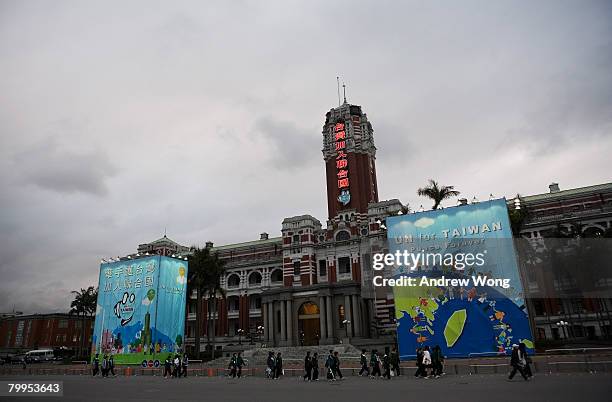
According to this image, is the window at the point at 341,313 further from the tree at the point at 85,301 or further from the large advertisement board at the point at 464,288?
the tree at the point at 85,301

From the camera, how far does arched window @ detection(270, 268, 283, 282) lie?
220 ft

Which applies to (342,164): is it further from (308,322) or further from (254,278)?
(308,322)

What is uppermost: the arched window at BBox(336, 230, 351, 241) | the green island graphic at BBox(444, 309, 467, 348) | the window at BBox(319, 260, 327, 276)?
the arched window at BBox(336, 230, 351, 241)

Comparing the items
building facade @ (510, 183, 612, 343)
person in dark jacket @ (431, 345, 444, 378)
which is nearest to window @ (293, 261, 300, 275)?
building facade @ (510, 183, 612, 343)

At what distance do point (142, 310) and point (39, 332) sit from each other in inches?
2249

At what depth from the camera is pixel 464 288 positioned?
3312cm

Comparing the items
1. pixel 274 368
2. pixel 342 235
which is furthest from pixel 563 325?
pixel 274 368

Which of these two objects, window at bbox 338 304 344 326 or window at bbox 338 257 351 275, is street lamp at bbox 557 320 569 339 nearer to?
window at bbox 338 304 344 326

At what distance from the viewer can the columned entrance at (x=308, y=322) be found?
53.7 meters

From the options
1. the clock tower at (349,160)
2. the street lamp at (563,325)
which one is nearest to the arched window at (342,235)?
the clock tower at (349,160)

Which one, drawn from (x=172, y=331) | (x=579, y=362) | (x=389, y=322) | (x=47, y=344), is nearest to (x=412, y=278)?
(x=579, y=362)

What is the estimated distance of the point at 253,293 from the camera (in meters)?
67.1

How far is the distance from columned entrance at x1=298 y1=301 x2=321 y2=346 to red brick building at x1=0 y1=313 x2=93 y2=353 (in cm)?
5449

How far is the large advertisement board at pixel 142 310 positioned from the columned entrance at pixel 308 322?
14.5m
